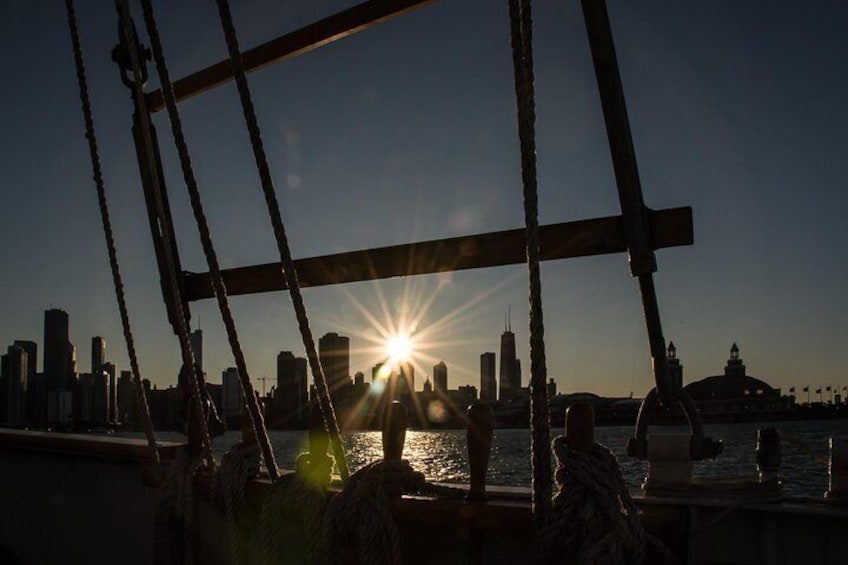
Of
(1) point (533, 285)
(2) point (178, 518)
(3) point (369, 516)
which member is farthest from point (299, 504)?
(1) point (533, 285)

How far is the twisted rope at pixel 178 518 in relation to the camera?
93.0 inches

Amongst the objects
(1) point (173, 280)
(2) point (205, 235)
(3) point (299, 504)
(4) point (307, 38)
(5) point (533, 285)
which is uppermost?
(4) point (307, 38)

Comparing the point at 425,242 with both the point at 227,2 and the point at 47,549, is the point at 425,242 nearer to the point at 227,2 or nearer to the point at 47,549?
the point at 227,2

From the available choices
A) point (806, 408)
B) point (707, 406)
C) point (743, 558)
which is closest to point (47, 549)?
point (743, 558)

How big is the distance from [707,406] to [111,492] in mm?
118216

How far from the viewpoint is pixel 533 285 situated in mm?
1583

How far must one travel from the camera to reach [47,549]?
364 cm

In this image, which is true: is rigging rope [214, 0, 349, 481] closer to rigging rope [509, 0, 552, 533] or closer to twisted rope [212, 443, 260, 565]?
twisted rope [212, 443, 260, 565]

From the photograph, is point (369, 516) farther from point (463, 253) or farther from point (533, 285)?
point (463, 253)

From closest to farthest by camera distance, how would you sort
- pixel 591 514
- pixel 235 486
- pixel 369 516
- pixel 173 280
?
pixel 591 514 → pixel 369 516 → pixel 235 486 → pixel 173 280

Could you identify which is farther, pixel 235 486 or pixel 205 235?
pixel 205 235

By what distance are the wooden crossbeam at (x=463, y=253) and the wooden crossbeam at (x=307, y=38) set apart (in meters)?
0.97

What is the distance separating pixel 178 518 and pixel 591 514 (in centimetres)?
145

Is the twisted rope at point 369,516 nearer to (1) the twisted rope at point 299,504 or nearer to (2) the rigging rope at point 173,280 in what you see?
(1) the twisted rope at point 299,504
